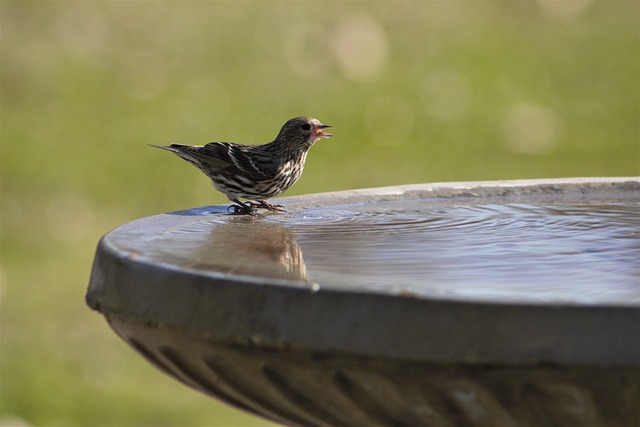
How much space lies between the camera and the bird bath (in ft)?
6.47

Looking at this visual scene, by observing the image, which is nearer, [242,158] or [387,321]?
[387,321]

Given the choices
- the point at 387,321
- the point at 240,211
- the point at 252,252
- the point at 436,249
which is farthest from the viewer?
the point at 240,211

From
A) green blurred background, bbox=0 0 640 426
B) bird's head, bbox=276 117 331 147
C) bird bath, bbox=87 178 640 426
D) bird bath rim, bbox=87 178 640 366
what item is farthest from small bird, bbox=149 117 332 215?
bird bath rim, bbox=87 178 640 366

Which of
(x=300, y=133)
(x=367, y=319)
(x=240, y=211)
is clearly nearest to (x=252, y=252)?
(x=367, y=319)

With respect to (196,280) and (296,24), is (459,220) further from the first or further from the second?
(296,24)

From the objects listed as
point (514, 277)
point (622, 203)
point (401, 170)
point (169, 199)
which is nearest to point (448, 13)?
point (401, 170)

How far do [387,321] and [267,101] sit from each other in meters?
8.41

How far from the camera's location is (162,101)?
33.3 feet

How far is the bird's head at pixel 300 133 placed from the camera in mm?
5508

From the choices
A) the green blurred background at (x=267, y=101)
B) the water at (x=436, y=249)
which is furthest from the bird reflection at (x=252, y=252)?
the green blurred background at (x=267, y=101)

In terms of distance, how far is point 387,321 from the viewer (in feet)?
6.68

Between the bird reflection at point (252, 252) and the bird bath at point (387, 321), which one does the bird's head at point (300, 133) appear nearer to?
the bird reflection at point (252, 252)

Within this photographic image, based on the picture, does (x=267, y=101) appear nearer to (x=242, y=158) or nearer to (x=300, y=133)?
(x=300, y=133)

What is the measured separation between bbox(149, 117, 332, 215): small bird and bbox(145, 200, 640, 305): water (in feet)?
3.69
